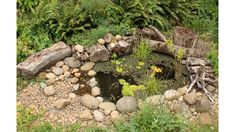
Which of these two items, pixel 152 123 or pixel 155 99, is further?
A: pixel 155 99

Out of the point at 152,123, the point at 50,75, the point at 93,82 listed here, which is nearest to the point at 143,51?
the point at 93,82

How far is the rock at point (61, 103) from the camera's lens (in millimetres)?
5430

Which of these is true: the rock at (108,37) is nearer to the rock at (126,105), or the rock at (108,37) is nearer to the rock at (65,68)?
the rock at (65,68)

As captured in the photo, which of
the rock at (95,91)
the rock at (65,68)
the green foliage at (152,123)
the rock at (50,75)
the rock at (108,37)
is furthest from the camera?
the rock at (108,37)

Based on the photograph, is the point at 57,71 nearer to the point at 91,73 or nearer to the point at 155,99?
the point at 91,73

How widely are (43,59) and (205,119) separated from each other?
261 centimetres

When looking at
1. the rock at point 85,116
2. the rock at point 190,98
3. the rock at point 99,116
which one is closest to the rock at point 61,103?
the rock at point 85,116

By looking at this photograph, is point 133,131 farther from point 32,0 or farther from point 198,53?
point 32,0

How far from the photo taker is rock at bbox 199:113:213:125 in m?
5.18

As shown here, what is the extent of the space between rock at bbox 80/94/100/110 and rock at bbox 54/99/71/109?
8.4 inches

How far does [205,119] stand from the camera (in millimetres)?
5242

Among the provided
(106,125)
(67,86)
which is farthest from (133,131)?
(67,86)

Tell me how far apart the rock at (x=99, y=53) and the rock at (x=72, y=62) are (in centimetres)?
24

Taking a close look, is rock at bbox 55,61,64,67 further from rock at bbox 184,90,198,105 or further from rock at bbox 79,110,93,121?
rock at bbox 184,90,198,105
